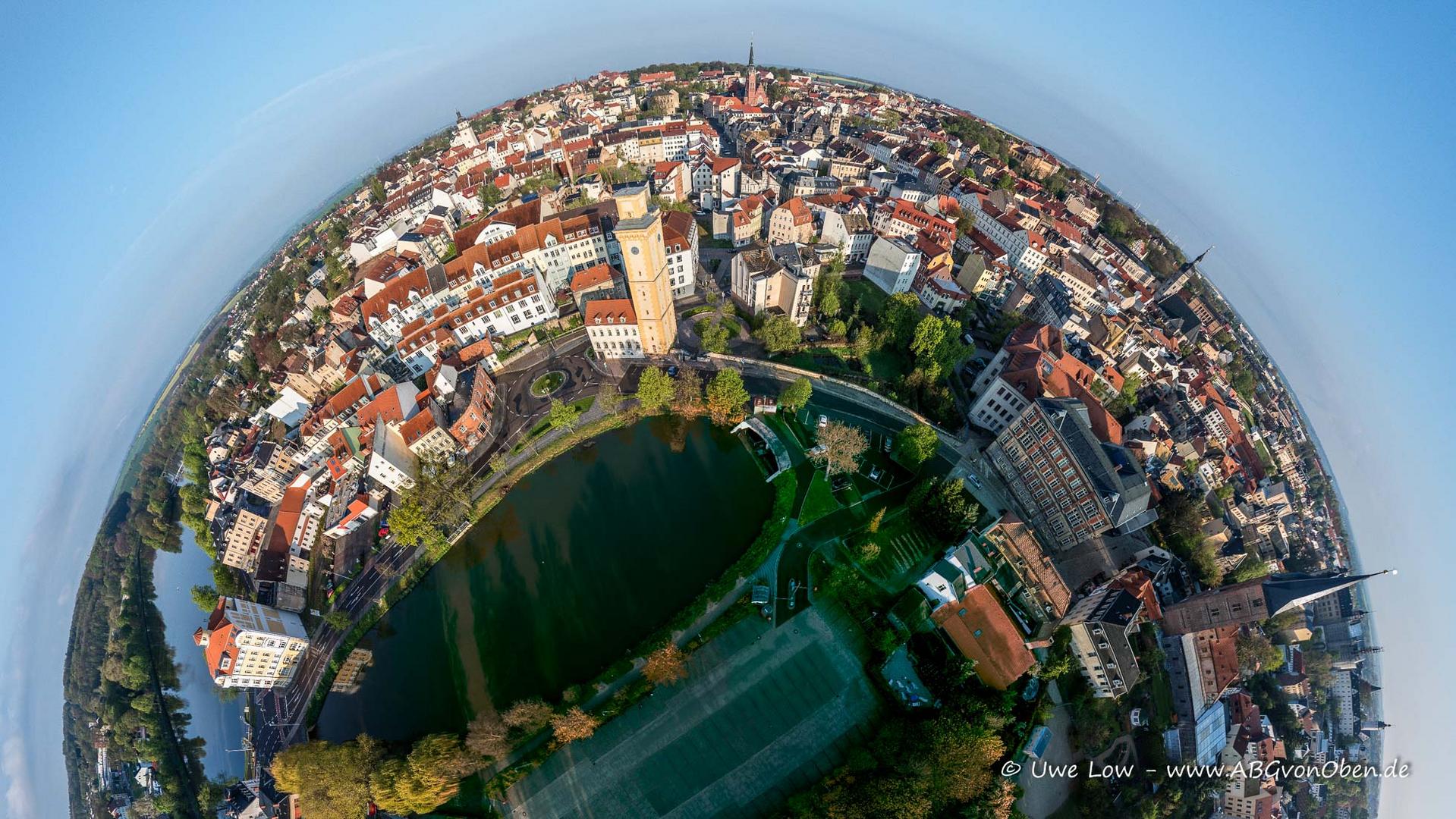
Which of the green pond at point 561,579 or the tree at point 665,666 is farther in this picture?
the green pond at point 561,579

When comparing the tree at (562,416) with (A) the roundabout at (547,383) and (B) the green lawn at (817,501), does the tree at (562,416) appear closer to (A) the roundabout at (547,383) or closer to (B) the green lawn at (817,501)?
(A) the roundabout at (547,383)

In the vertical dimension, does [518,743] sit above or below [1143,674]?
above

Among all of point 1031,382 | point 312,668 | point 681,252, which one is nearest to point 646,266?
point 681,252

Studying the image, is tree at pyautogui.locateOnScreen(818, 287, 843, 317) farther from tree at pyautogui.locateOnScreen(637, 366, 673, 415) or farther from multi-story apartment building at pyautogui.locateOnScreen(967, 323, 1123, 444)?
tree at pyautogui.locateOnScreen(637, 366, 673, 415)

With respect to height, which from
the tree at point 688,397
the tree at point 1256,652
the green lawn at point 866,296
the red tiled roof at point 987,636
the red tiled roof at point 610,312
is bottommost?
the tree at point 1256,652

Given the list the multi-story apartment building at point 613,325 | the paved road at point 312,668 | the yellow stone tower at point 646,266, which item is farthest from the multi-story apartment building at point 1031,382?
the paved road at point 312,668

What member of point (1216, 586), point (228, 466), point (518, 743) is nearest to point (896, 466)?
point (1216, 586)

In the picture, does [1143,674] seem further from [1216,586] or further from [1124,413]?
[1124,413]

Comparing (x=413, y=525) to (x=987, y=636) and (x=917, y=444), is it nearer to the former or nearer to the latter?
(x=917, y=444)
